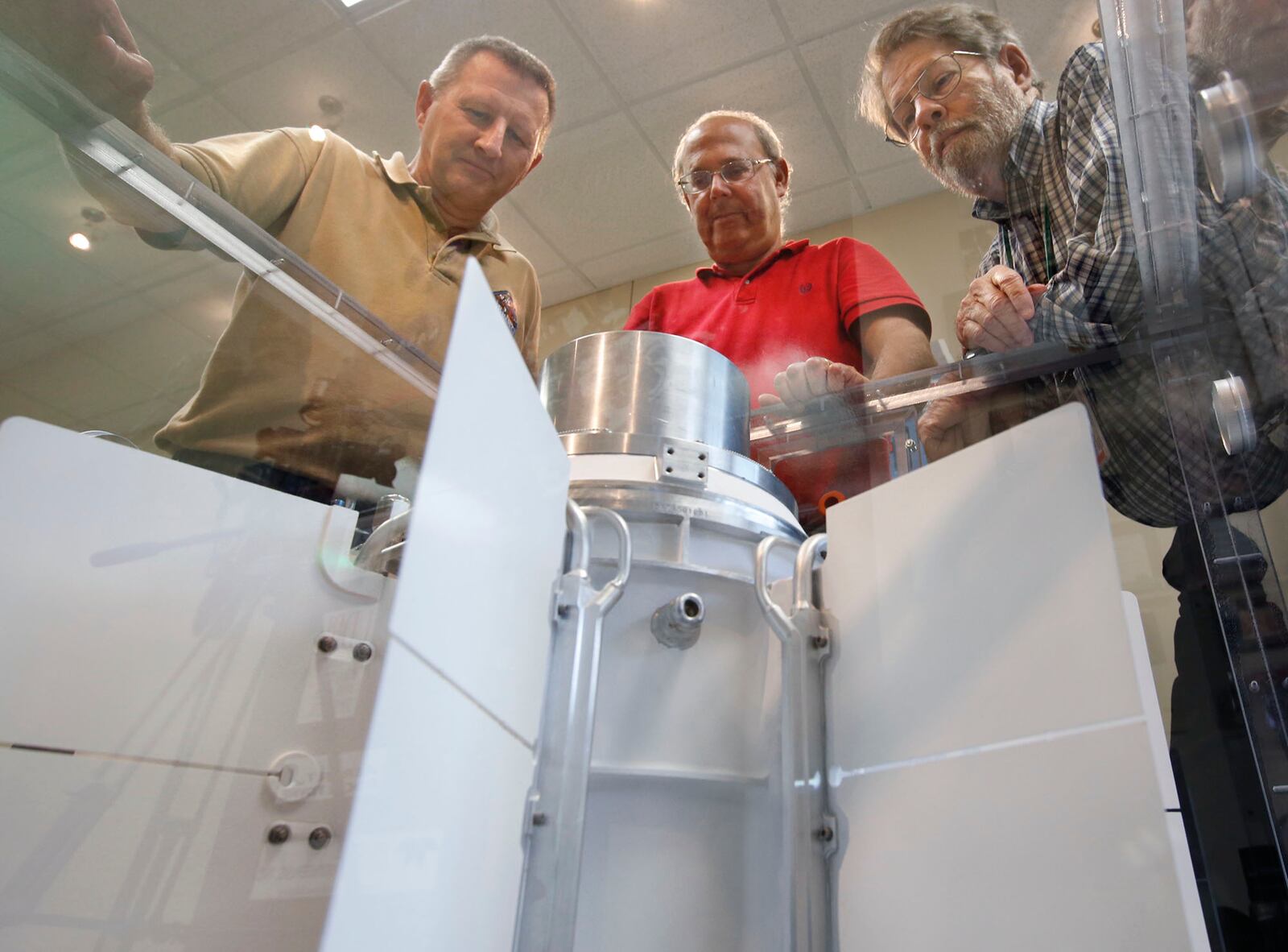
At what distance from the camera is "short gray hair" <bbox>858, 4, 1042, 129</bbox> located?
1.06m

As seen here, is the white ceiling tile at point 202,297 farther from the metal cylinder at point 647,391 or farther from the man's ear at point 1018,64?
the man's ear at point 1018,64

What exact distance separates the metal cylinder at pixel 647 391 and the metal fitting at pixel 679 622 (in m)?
0.20

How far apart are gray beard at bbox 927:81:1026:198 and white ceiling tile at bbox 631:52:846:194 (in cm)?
28

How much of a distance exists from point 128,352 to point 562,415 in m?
0.43

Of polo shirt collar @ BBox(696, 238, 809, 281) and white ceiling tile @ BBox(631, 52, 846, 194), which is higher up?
white ceiling tile @ BBox(631, 52, 846, 194)

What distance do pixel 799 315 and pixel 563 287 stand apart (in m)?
0.53

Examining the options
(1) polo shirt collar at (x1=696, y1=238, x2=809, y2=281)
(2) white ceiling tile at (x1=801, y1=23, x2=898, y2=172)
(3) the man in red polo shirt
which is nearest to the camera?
(3) the man in red polo shirt

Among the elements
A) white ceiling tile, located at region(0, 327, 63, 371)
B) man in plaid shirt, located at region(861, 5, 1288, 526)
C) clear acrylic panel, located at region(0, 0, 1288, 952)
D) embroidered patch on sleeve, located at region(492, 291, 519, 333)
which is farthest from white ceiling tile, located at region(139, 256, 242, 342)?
man in plaid shirt, located at region(861, 5, 1288, 526)

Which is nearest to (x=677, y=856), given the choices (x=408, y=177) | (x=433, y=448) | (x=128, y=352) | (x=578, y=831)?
(x=578, y=831)

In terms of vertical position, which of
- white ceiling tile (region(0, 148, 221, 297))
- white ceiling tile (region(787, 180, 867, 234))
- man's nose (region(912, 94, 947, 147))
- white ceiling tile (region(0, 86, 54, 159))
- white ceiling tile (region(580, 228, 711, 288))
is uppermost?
white ceiling tile (region(580, 228, 711, 288))

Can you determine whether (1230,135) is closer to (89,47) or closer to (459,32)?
(89,47)

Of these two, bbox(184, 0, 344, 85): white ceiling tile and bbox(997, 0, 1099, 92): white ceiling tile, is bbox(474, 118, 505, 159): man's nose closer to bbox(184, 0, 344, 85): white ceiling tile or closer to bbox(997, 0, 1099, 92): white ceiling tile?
bbox(184, 0, 344, 85): white ceiling tile

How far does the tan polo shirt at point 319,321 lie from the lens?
899 millimetres

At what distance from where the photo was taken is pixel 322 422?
953 millimetres
